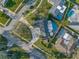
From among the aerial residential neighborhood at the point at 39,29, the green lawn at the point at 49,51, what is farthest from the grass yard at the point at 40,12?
the green lawn at the point at 49,51

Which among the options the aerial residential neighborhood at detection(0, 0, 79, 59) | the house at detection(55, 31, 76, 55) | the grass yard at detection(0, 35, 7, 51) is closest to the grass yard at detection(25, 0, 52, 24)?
the aerial residential neighborhood at detection(0, 0, 79, 59)

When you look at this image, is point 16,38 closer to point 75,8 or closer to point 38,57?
point 38,57

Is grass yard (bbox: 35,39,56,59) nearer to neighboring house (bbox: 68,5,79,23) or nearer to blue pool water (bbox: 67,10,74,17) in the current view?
neighboring house (bbox: 68,5,79,23)

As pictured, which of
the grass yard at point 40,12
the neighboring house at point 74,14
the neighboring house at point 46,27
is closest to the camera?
the neighboring house at point 46,27

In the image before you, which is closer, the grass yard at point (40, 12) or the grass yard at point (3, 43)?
the grass yard at point (3, 43)

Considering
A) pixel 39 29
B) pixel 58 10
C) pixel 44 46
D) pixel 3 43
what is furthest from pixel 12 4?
pixel 44 46

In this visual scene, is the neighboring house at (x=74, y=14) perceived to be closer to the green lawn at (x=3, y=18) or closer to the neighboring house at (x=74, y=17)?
the neighboring house at (x=74, y=17)

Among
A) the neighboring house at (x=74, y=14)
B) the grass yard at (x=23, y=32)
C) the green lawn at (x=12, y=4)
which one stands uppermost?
the green lawn at (x=12, y=4)

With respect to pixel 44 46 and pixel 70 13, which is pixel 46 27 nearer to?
pixel 44 46
